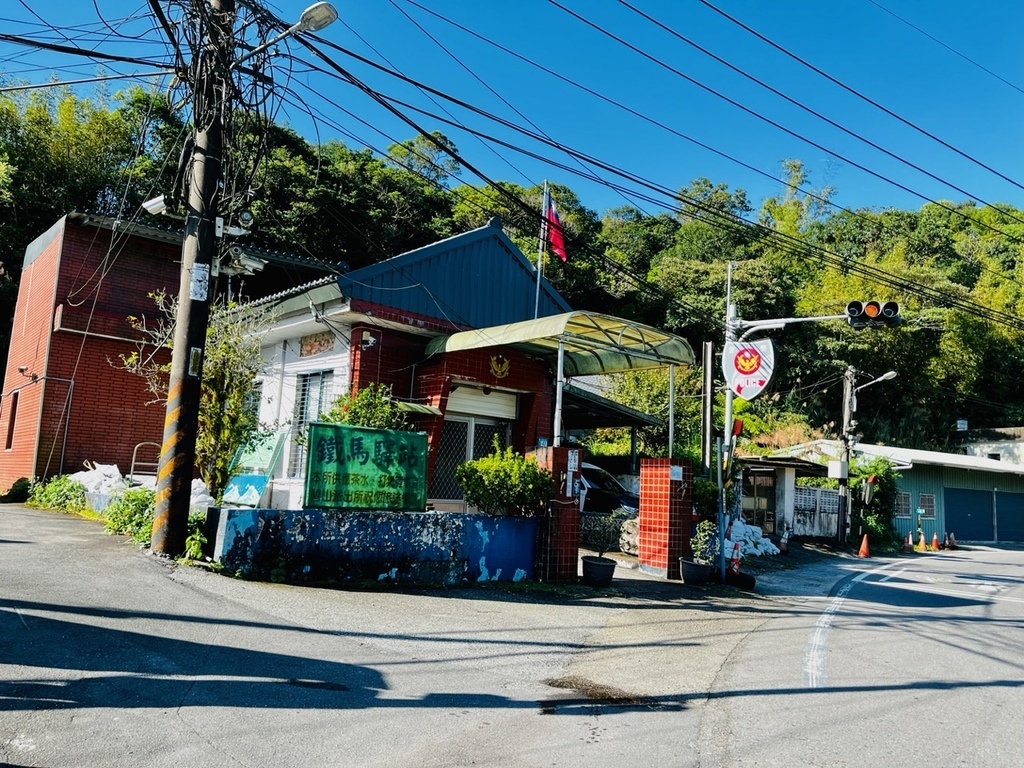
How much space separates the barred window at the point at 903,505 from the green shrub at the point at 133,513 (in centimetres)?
3050

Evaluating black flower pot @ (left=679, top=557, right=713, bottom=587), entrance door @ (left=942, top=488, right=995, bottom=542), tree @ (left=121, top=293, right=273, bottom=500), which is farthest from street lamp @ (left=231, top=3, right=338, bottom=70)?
entrance door @ (left=942, top=488, right=995, bottom=542)

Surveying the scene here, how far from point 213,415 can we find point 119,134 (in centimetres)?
2386

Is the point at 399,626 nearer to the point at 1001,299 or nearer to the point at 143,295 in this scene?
the point at 143,295

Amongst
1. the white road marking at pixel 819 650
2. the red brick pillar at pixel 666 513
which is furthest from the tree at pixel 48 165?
the white road marking at pixel 819 650

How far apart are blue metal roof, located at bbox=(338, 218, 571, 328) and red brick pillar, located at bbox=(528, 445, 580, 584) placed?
4491mm

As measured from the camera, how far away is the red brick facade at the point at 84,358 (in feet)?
57.3

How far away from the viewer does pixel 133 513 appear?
11156 millimetres

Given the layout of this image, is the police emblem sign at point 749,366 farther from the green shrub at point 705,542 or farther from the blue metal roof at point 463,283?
the blue metal roof at point 463,283

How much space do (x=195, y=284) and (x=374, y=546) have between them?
4.20m

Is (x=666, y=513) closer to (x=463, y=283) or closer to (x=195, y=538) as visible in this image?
(x=463, y=283)

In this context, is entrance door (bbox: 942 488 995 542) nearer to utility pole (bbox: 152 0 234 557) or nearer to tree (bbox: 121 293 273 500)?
tree (bbox: 121 293 273 500)

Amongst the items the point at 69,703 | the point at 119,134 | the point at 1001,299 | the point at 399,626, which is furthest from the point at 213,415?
the point at 1001,299

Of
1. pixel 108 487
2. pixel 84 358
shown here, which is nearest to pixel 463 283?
pixel 108 487

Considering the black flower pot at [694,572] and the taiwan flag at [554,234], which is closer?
the black flower pot at [694,572]
